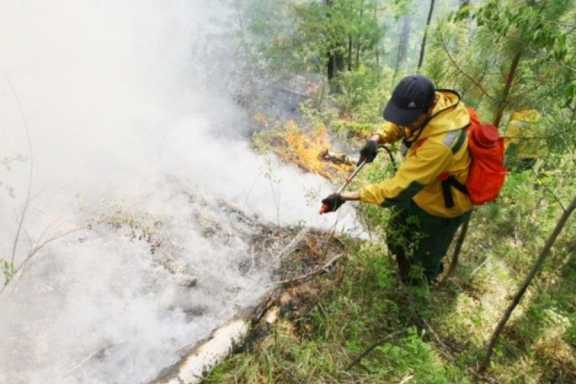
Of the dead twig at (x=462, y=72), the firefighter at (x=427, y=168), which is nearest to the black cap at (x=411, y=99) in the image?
the firefighter at (x=427, y=168)

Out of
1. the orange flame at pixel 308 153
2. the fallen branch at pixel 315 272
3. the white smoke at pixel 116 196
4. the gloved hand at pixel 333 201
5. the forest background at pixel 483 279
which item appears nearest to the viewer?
the forest background at pixel 483 279

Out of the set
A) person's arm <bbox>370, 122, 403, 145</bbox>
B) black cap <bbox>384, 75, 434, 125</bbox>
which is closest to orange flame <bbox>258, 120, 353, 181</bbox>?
person's arm <bbox>370, 122, 403, 145</bbox>

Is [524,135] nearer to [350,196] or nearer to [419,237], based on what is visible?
[419,237]

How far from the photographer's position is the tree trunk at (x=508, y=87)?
292 cm

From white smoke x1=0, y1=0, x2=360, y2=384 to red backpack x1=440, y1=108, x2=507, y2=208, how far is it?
5.35 ft

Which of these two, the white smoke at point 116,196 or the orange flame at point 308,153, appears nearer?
the white smoke at point 116,196

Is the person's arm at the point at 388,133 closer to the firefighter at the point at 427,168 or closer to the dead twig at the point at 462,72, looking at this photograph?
the firefighter at the point at 427,168

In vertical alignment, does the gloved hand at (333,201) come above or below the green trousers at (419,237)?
above

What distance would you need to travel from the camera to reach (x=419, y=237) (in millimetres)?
3518

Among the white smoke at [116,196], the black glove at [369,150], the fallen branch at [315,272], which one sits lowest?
the fallen branch at [315,272]

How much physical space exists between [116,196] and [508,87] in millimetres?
4309

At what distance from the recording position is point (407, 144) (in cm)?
325

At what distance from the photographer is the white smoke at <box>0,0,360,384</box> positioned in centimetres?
312

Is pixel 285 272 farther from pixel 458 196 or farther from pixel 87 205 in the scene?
pixel 87 205
